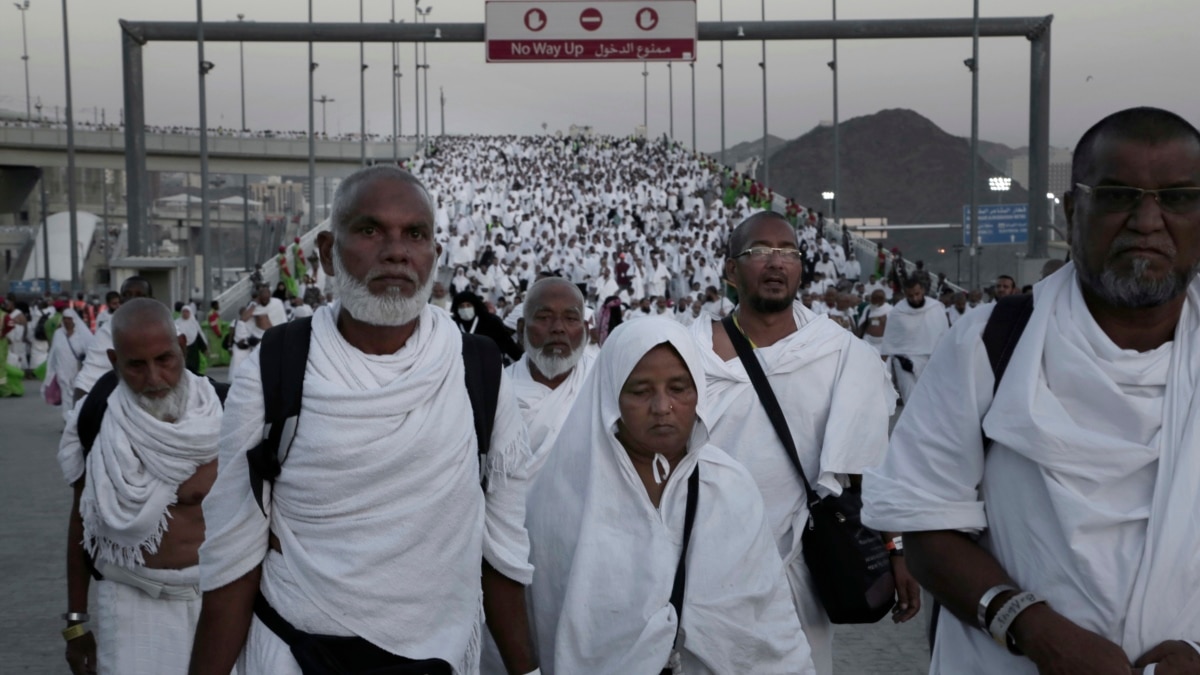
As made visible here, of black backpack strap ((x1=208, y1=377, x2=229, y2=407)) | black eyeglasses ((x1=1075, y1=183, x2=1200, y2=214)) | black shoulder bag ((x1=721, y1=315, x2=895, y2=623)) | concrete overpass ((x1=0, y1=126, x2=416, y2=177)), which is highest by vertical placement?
concrete overpass ((x1=0, y1=126, x2=416, y2=177))

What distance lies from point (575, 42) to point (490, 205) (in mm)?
25188

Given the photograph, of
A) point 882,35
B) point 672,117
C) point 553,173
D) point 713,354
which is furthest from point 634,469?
point 672,117

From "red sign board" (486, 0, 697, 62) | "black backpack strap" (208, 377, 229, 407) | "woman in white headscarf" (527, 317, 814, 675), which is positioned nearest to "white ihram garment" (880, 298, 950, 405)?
"red sign board" (486, 0, 697, 62)

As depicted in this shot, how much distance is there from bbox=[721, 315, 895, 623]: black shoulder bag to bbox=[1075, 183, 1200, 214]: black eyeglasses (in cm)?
218

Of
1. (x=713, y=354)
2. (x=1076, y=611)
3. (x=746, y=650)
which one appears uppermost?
(x=713, y=354)

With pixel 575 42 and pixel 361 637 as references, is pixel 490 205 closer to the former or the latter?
pixel 575 42

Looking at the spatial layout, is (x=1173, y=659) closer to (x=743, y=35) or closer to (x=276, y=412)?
(x=276, y=412)

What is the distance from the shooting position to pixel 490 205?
1908 inches

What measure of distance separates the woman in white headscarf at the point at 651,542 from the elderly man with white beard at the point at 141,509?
146cm

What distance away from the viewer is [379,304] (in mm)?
3342

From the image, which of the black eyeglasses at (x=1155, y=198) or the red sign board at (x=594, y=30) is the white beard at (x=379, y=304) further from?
the red sign board at (x=594, y=30)

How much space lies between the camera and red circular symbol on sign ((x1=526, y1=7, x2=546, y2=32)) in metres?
23.2

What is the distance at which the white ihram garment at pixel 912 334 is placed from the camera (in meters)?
15.4

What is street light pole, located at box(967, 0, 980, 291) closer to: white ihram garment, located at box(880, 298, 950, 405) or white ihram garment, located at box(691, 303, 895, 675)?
white ihram garment, located at box(880, 298, 950, 405)
